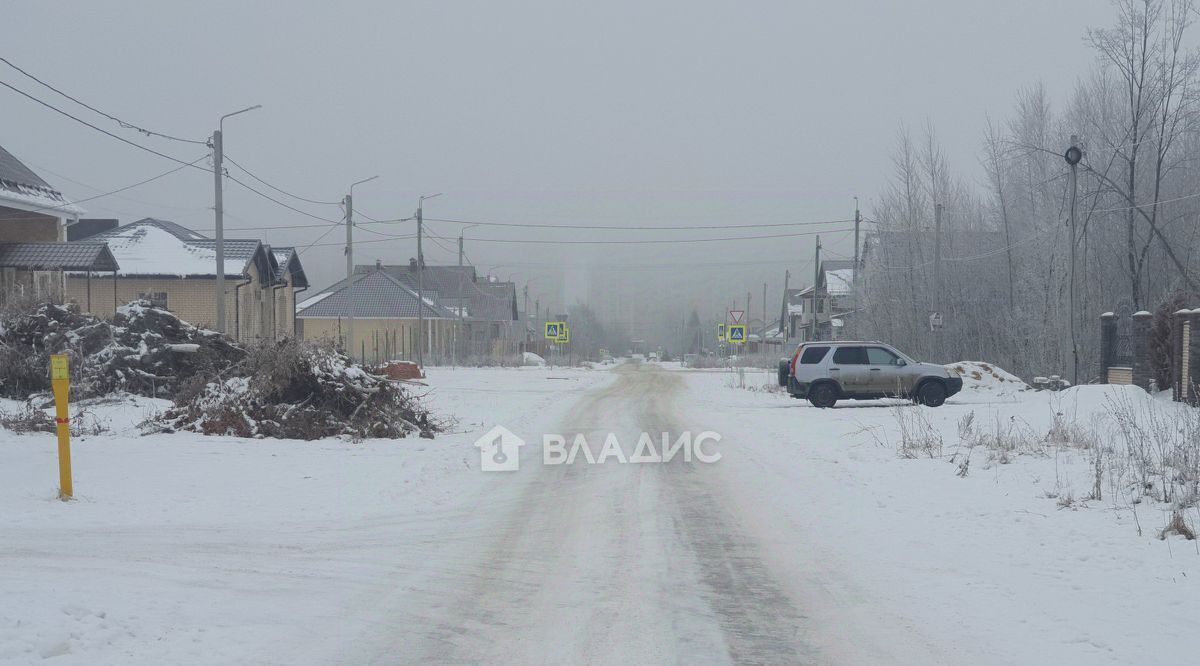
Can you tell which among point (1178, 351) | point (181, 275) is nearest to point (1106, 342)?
point (1178, 351)

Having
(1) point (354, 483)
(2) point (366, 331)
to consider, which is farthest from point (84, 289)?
(1) point (354, 483)

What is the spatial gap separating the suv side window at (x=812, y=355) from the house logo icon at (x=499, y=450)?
979 centimetres

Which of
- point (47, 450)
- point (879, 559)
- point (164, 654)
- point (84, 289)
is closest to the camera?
point (164, 654)

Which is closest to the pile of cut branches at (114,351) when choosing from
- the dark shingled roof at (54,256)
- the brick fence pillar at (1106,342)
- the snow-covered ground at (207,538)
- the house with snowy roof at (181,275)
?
the snow-covered ground at (207,538)

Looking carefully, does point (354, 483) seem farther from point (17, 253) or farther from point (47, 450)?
point (17, 253)

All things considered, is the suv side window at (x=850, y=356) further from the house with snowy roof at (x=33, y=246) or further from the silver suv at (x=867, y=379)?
the house with snowy roof at (x=33, y=246)

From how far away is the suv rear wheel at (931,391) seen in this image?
2548cm

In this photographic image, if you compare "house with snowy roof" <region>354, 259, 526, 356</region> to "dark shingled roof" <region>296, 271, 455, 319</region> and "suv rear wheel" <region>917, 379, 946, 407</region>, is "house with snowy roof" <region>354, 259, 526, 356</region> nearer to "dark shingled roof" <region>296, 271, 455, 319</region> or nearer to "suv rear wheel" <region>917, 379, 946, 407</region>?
"dark shingled roof" <region>296, 271, 455, 319</region>

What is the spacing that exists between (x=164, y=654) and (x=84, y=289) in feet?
147

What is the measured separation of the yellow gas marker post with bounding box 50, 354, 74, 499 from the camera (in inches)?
384

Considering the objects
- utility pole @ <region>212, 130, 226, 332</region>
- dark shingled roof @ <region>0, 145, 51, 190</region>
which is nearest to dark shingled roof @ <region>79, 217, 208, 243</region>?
dark shingled roof @ <region>0, 145, 51, 190</region>

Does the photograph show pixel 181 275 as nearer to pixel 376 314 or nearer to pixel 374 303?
pixel 376 314

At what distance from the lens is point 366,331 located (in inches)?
2923

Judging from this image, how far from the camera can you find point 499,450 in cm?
1591
